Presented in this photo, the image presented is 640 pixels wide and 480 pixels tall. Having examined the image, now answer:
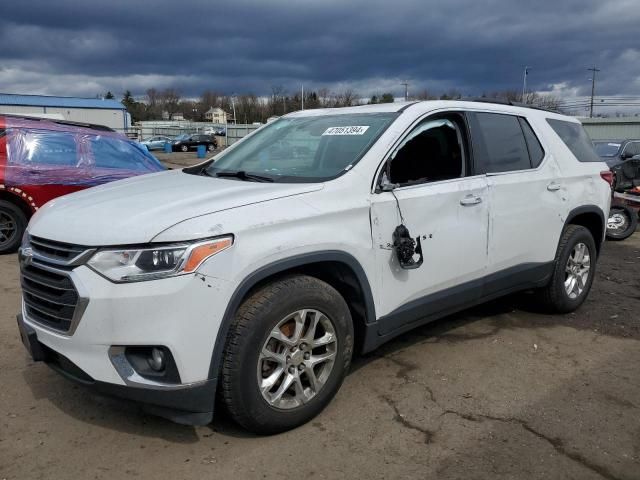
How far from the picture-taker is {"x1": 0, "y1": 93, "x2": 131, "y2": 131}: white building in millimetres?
58031

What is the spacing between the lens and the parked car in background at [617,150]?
41.5ft

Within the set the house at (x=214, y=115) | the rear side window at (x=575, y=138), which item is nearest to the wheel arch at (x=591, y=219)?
the rear side window at (x=575, y=138)

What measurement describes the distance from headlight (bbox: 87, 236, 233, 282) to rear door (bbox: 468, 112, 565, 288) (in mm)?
2361

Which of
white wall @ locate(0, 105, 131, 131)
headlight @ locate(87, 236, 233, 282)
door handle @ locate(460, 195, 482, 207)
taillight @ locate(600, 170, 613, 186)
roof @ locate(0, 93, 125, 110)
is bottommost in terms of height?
headlight @ locate(87, 236, 233, 282)

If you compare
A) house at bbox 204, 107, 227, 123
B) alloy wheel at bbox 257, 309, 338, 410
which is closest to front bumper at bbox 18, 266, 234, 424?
alloy wheel at bbox 257, 309, 338, 410

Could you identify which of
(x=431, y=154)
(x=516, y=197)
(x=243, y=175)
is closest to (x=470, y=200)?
(x=431, y=154)

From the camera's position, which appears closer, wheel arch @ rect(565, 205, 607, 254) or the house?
wheel arch @ rect(565, 205, 607, 254)

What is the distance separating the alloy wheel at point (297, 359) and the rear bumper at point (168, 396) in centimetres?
30

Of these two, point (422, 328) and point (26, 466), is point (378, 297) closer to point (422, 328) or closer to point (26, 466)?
point (422, 328)

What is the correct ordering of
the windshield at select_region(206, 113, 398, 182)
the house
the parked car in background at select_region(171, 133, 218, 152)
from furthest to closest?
the house → the parked car in background at select_region(171, 133, 218, 152) → the windshield at select_region(206, 113, 398, 182)

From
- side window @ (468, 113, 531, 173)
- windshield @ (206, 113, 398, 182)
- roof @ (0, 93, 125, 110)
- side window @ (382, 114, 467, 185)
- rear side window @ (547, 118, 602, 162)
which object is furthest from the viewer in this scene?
roof @ (0, 93, 125, 110)

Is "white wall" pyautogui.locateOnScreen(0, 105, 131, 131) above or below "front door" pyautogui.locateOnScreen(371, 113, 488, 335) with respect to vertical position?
above

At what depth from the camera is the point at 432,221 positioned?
3.57m

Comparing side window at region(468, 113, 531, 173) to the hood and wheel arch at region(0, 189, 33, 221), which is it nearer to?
the hood
